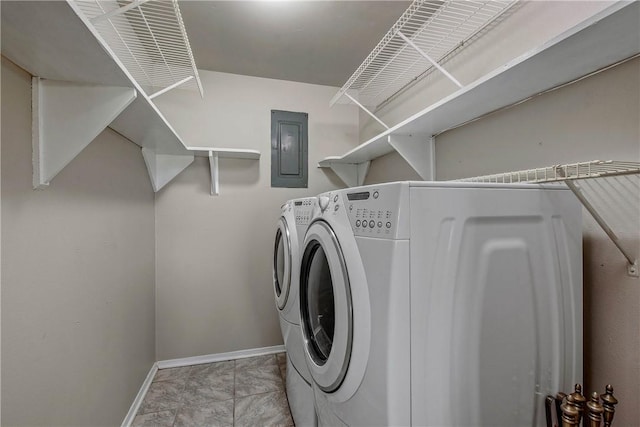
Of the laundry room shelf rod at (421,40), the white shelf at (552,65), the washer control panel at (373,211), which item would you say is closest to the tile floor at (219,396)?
the washer control panel at (373,211)

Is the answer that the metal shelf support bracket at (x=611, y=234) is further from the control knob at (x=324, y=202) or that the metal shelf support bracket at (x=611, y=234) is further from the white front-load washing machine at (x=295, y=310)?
the white front-load washing machine at (x=295, y=310)

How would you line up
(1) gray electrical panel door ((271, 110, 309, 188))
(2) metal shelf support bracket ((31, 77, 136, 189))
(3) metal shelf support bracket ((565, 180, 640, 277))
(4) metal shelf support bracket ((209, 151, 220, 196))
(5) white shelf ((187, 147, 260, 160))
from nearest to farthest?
(3) metal shelf support bracket ((565, 180, 640, 277)), (2) metal shelf support bracket ((31, 77, 136, 189)), (5) white shelf ((187, 147, 260, 160)), (4) metal shelf support bracket ((209, 151, 220, 196)), (1) gray electrical panel door ((271, 110, 309, 188))

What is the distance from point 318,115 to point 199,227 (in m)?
1.51

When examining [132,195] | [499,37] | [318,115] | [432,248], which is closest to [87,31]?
[432,248]

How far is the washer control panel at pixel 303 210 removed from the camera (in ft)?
4.38

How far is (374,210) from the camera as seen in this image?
758 mm

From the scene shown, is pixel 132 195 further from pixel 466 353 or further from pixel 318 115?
pixel 466 353

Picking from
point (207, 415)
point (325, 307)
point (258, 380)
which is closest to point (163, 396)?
point (207, 415)

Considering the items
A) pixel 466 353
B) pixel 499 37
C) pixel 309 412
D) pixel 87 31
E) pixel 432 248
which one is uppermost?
pixel 499 37

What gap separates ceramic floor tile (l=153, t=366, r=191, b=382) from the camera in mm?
2158

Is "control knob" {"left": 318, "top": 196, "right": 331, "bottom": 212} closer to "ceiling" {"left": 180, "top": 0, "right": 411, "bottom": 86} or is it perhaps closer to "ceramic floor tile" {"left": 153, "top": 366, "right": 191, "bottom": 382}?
"ceiling" {"left": 180, "top": 0, "right": 411, "bottom": 86}

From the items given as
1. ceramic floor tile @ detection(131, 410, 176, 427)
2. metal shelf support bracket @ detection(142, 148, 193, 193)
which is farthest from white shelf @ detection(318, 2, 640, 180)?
ceramic floor tile @ detection(131, 410, 176, 427)

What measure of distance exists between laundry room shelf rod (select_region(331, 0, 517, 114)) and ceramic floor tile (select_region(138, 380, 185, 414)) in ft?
7.99

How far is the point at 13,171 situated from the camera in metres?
0.86
